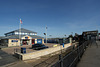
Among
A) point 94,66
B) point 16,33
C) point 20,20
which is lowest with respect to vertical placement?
point 94,66

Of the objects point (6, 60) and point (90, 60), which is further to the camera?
point (6, 60)

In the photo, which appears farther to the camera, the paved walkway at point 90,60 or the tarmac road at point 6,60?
the tarmac road at point 6,60

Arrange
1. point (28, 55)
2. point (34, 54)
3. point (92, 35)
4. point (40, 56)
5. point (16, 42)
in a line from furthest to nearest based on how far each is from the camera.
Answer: point (92, 35)
point (16, 42)
point (40, 56)
point (34, 54)
point (28, 55)

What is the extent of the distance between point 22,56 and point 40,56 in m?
3.80

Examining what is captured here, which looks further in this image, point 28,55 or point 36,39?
point 36,39

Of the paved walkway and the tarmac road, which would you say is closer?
the paved walkway

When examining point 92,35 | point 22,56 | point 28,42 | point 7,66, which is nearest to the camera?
point 7,66

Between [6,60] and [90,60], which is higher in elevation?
[90,60]

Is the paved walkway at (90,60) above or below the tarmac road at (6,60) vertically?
above

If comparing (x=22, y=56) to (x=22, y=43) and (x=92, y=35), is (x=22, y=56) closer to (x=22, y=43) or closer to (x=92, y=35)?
(x=22, y=43)

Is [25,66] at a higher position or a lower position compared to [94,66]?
lower

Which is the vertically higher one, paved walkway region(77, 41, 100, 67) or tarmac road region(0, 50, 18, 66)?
paved walkway region(77, 41, 100, 67)

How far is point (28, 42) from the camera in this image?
29.2 m

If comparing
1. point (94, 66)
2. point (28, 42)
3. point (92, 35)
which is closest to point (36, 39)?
point (28, 42)
